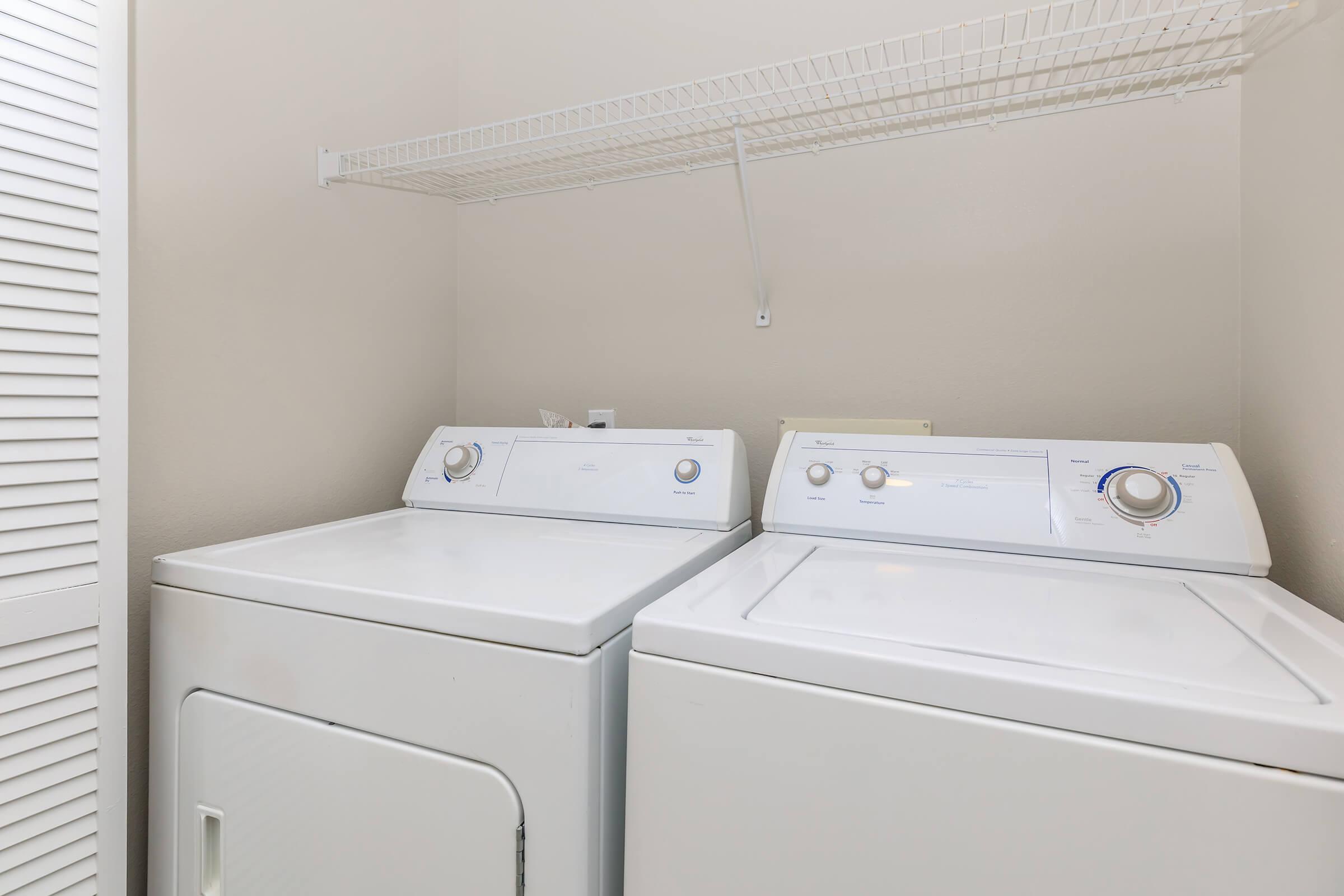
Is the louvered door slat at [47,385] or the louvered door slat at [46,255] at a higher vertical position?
the louvered door slat at [46,255]

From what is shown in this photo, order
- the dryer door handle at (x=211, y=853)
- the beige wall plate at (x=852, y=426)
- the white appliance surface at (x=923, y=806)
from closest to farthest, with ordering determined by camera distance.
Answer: the white appliance surface at (x=923, y=806), the dryer door handle at (x=211, y=853), the beige wall plate at (x=852, y=426)

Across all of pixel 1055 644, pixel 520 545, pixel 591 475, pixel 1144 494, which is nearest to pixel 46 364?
pixel 520 545

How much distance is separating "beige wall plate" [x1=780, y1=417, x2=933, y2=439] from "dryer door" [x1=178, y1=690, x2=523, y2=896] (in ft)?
3.11

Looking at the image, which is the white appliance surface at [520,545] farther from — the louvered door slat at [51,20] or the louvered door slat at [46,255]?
the louvered door slat at [51,20]

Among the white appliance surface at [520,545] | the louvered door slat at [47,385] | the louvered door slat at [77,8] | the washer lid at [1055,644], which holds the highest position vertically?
the louvered door slat at [77,8]

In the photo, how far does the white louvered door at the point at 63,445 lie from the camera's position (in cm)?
93

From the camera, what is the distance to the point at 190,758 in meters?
1.03

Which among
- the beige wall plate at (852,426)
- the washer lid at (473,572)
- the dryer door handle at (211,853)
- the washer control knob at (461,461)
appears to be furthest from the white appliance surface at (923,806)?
the washer control knob at (461,461)

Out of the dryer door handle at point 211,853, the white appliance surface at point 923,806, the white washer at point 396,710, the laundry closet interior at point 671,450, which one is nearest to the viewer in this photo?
the white appliance surface at point 923,806

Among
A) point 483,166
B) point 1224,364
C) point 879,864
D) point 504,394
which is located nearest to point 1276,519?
point 1224,364

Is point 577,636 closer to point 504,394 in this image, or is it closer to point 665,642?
point 665,642

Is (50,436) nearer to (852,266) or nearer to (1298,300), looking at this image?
(852,266)

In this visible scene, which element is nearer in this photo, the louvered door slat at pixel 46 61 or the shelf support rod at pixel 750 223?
the louvered door slat at pixel 46 61

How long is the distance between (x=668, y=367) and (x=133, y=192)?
43.5 inches
